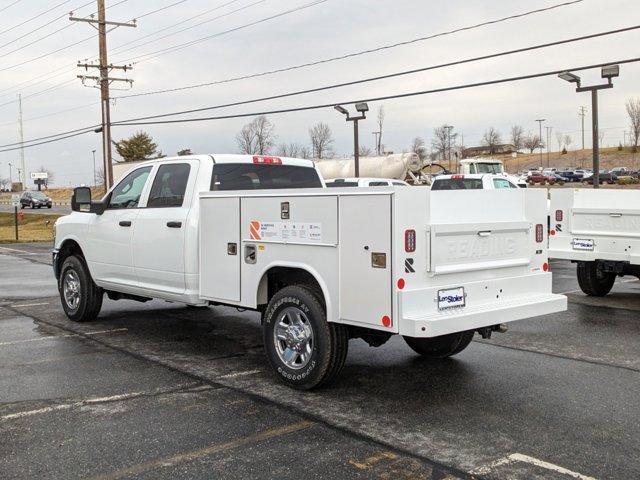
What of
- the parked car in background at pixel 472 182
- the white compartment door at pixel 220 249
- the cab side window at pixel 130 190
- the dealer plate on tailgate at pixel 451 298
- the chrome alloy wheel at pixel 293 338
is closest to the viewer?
the dealer plate on tailgate at pixel 451 298

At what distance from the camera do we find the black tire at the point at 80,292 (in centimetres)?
902

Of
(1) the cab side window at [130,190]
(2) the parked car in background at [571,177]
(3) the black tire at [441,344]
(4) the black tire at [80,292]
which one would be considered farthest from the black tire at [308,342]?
(2) the parked car in background at [571,177]

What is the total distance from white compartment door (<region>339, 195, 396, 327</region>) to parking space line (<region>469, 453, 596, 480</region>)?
4.36 ft

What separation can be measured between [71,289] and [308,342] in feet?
15.9

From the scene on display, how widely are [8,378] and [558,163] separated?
12553cm

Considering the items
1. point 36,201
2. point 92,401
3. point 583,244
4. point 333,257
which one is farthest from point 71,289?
point 36,201

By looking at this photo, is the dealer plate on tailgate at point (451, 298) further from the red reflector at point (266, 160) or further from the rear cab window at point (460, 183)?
the rear cab window at point (460, 183)

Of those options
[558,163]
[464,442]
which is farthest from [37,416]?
[558,163]

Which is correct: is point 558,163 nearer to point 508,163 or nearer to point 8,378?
point 508,163

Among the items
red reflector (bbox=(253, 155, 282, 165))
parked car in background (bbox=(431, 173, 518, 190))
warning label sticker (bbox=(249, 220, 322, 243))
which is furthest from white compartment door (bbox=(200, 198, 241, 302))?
parked car in background (bbox=(431, 173, 518, 190))

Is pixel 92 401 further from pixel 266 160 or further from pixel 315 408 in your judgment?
pixel 266 160

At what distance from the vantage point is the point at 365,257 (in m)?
5.27

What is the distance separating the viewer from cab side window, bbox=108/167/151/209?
824 centimetres

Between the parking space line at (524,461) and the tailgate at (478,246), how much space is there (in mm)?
1508
